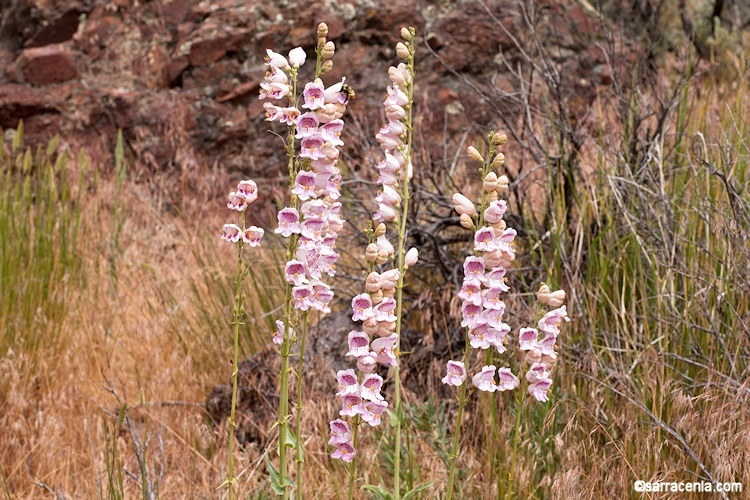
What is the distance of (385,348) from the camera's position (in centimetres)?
162

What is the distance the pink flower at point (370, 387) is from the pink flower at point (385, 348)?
0.04m

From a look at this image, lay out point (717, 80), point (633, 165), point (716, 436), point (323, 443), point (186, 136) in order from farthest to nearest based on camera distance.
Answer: point (717, 80) → point (186, 136) → point (633, 165) → point (323, 443) → point (716, 436)

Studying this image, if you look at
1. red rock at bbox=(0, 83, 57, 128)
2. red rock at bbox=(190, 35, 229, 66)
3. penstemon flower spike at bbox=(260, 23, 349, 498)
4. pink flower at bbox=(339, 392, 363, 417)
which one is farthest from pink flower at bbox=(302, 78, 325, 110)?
red rock at bbox=(0, 83, 57, 128)

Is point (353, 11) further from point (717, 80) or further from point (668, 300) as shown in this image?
point (668, 300)

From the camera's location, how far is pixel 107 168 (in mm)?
5586

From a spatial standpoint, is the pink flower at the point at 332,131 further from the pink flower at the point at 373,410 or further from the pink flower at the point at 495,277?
the pink flower at the point at 373,410

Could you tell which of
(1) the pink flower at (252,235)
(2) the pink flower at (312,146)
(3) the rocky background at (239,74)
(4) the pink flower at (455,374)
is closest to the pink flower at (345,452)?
(4) the pink flower at (455,374)

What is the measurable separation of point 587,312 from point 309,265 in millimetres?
1557

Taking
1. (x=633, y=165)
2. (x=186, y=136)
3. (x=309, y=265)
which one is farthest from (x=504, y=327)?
(x=186, y=136)

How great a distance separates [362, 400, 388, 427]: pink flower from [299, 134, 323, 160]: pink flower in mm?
490

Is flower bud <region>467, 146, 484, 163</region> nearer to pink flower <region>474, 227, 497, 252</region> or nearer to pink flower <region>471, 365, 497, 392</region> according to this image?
pink flower <region>474, 227, 497, 252</region>

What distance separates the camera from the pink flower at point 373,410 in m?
1.59

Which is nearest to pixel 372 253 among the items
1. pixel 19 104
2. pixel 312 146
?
pixel 312 146

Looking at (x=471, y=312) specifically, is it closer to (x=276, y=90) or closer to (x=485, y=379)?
(x=485, y=379)
